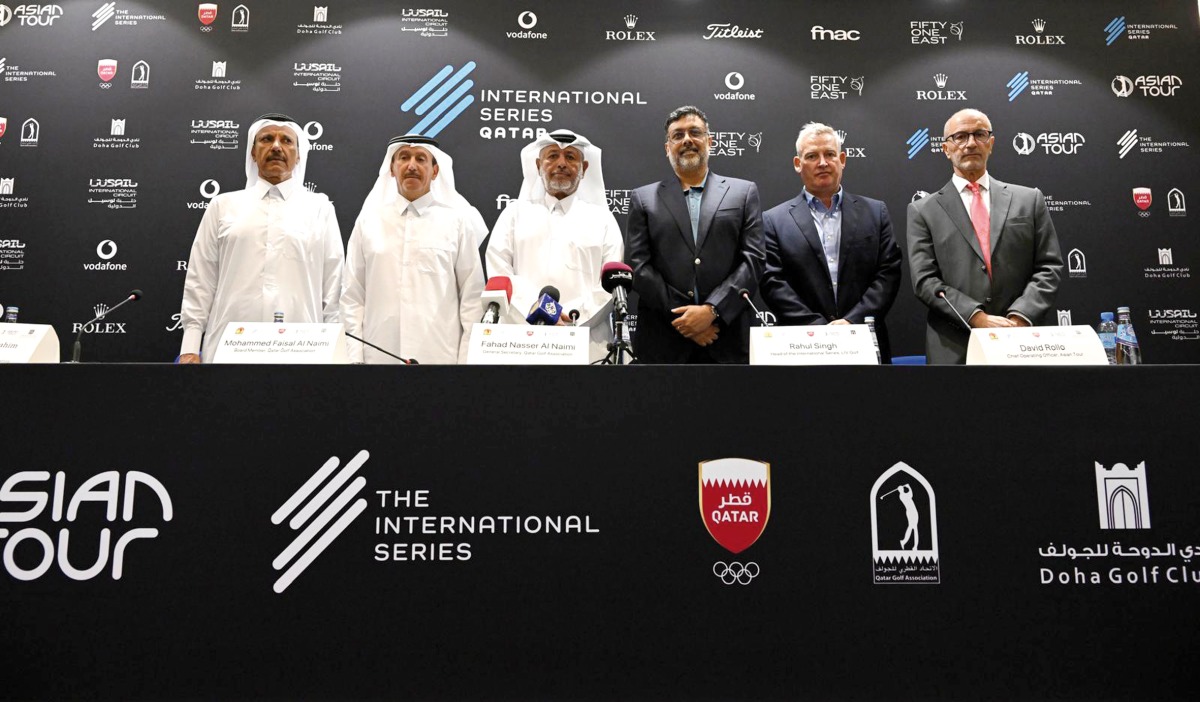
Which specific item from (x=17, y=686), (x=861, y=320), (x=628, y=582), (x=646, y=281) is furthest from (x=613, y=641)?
(x=861, y=320)

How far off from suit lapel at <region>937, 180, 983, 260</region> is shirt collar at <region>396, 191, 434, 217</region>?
185cm

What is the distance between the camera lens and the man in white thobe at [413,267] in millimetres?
3027

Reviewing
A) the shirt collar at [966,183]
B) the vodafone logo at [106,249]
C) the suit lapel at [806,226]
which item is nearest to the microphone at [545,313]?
the suit lapel at [806,226]

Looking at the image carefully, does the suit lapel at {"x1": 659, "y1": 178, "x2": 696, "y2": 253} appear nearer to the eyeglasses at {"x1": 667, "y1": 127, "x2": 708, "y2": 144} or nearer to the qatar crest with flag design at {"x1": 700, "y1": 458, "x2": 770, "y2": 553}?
the eyeglasses at {"x1": 667, "y1": 127, "x2": 708, "y2": 144}

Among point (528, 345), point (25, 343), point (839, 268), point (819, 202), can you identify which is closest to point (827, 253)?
point (839, 268)

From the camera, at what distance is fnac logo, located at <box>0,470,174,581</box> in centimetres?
161

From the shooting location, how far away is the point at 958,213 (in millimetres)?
3135

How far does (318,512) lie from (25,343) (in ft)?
2.90

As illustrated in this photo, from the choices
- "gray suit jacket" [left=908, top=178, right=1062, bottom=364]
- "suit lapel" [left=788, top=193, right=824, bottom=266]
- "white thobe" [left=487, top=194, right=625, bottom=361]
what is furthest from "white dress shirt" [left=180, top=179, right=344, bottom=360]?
"gray suit jacket" [left=908, top=178, right=1062, bottom=364]

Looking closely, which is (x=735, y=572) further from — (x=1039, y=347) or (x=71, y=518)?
(x=71, y=518)

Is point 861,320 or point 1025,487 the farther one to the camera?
point 861,320

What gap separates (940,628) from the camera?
5.28ft

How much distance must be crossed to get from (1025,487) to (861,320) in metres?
1.47

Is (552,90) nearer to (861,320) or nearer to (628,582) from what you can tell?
(861,320)
